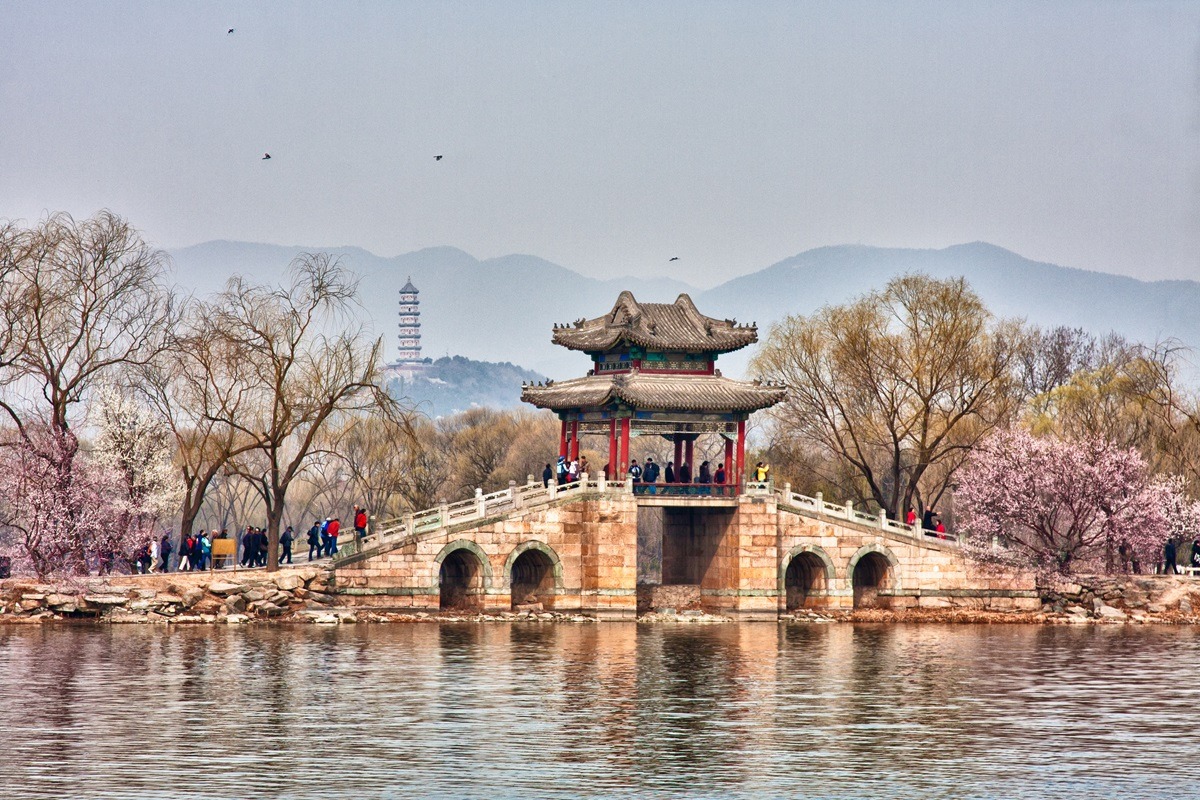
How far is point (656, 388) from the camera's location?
5094cm

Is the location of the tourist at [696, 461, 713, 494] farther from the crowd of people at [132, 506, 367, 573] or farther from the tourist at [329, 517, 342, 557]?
the tourist at [329, 517, 342, 557]

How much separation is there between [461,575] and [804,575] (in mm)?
10490

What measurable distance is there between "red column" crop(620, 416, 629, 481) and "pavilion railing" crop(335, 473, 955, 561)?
1.95 ft

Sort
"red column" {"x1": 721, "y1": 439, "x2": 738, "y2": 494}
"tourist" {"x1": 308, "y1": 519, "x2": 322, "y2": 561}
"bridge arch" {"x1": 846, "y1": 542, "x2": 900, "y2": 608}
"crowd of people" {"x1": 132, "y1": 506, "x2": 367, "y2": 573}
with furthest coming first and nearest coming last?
"red column" {"x1": 721, "y1": 439, "x2": 738, "y2": 494}
"bridge arch" {"x1": 846, "y1": 542, "x2": 900, "y2": 608}
"tourist" {"x1": 308, "y1": 519, "x2": 322, "y2": 561}
"crowd of people" {"x1": 132, "y1": 506, "x2": 367, "y2": 573}

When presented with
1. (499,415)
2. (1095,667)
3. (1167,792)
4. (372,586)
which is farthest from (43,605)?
(499,415)

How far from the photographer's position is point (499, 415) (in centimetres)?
9488

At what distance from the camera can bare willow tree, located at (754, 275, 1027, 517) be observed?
183 feet

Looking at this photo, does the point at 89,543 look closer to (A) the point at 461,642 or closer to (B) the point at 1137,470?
(A) the point at 461,642

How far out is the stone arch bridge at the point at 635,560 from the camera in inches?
1874

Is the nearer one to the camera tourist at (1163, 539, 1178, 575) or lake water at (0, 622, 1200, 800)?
lake water at (0, 622, 1200, 800)

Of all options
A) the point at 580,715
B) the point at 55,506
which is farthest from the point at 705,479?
the point at 580,715

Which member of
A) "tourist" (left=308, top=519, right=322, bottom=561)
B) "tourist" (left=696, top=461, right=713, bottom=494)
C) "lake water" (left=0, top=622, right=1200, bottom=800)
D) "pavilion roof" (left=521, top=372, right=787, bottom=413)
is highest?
"pavilion roof" (left=521, top=372, right=787, bottom=413)

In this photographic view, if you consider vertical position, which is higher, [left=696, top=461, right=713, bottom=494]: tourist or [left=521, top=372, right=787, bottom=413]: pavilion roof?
[left=521, top=372, right=787, bottom=413]: pavilion roof

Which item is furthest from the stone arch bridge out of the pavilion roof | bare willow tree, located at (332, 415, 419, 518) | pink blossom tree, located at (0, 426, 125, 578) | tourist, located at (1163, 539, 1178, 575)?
bare willow tree, located at (332, 415, 419, 518)
